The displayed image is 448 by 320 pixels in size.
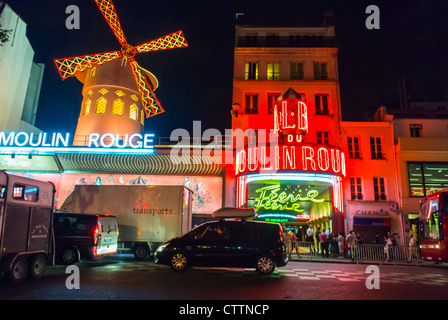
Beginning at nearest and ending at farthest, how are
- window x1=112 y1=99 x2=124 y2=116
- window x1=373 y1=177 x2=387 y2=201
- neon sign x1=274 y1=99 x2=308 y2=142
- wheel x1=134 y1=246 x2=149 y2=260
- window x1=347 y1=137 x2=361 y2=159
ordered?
1. wheel x1=134 y1=246 x2=149 y2=260
2. neon sign x1=274 y1=99 x2=308 y2=142
3. window x1=373 y1=177 x2=387 y2=201
4. window x1=347 y1=137 x2=361 y2=159
5. window x1=112 y1=99 x2=124 y2=116

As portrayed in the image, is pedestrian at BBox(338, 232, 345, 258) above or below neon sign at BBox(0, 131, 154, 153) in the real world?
below

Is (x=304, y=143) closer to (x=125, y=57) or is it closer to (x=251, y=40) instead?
(x=251, y=40)

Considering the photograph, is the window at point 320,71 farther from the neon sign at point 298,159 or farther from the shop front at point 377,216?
the shop front at point 377,216

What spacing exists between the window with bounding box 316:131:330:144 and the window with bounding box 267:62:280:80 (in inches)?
205

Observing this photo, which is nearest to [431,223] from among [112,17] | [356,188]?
[356,188]

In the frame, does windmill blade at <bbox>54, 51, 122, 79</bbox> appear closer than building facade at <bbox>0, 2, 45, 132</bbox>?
Yes

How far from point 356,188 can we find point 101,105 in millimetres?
18718

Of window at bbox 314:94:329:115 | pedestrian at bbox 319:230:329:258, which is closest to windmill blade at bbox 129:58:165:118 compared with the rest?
window at bbox 314:94:329:115

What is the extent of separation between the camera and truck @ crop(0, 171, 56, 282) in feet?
25.6

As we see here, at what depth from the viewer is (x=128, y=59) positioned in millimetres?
25531

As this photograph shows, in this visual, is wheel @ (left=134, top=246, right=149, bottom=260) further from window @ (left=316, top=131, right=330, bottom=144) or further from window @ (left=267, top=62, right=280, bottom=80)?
window @ (left=267, top=62, right=280, bottom=80)

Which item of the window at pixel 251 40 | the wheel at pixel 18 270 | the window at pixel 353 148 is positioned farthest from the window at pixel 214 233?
the window at pixel 251 40
